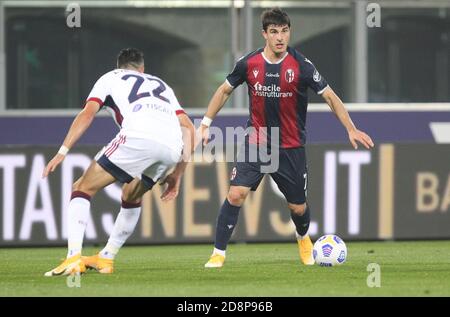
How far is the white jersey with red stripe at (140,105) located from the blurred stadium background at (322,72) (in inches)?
169

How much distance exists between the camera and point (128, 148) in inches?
355

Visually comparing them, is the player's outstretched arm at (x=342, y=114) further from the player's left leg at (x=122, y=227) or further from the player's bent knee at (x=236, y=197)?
the player's left leg at (x=122, y=227)

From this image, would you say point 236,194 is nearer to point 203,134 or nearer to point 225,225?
point 225,225

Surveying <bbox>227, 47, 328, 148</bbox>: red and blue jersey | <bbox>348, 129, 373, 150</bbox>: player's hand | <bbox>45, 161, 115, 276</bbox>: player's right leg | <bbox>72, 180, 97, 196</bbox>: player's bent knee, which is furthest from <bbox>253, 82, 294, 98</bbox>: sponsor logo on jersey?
<bbox>72, 180, 97, 196</bbox>: player's bent knee

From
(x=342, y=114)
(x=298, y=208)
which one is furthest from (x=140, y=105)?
(x=298, y=208)

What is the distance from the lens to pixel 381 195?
43.7ft

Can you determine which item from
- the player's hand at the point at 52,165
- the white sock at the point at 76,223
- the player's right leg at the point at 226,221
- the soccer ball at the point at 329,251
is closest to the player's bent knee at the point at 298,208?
the soccer ball at the point at 329,251

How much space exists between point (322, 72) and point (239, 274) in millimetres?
6618

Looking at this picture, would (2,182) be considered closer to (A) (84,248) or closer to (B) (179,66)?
(A) (84,248)

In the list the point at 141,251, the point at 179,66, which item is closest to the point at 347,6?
the point at 179,66

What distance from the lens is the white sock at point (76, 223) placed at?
29.1 ft

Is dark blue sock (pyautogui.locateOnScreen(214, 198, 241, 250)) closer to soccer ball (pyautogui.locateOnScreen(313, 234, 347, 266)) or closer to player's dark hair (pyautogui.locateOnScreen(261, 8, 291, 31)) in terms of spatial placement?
soccer ball (pyautogui.locateOnScreen(313, 234, 347, 266))

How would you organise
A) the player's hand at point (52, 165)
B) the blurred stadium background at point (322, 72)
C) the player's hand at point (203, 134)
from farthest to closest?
the blurred stadium background at point (322, 72)
the player's hand at point (203, 134)
the player's hand at point (52, 165)

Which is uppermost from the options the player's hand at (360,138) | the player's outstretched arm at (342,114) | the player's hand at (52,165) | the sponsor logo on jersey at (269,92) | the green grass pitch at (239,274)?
the sponsor logo on jersey at (269,92)
